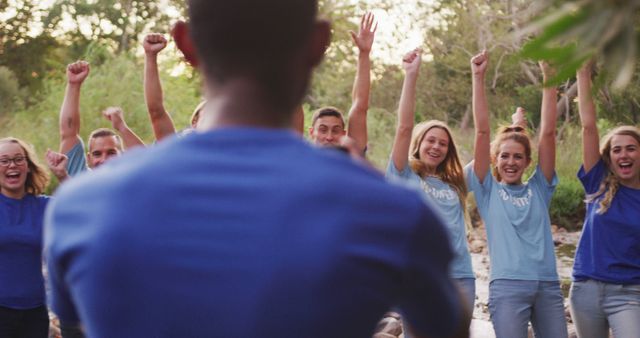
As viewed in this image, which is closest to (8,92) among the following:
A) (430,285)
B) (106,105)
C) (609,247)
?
(106,105)

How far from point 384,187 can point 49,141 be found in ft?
57.1

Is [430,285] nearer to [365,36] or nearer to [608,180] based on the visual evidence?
[608,180]

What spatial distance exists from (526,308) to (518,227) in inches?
16.8

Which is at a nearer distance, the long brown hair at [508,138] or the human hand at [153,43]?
the human hand at [153,43]

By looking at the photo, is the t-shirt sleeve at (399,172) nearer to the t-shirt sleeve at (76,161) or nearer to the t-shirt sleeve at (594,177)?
the t-shirt sleeve at (594,177)

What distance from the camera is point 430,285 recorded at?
4.08ft

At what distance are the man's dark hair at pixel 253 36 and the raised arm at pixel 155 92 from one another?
3593mm

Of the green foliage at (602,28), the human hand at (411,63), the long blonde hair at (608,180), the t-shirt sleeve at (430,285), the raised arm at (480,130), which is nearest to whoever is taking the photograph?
the green foliage at (602,28)

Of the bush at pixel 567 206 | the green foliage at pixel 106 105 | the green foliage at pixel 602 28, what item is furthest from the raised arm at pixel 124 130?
the green foliage at pixel 106 105

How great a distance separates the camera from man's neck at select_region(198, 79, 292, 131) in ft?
4.09

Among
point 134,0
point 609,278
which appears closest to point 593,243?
point 609,278

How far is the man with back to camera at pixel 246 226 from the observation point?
1.15m

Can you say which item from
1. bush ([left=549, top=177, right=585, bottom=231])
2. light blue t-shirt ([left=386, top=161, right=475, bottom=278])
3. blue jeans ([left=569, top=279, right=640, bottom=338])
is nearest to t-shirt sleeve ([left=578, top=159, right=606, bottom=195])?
blue jeans ([left=569, top=279, right=640, bottom=338])

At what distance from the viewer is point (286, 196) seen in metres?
1.15
